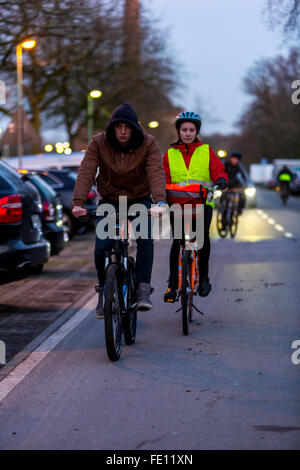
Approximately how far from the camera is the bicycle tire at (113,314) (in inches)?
254

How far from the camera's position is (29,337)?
25.6ft

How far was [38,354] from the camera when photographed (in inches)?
278

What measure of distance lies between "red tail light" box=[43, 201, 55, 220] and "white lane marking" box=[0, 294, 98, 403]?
385cm

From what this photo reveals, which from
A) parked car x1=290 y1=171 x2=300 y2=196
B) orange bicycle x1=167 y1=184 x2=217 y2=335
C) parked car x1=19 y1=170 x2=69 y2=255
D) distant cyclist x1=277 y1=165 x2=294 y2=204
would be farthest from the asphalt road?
parked car x1=290 y1=171 x2=300 y2=196

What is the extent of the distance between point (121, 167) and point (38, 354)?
1575mm

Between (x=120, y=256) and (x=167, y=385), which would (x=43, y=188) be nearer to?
(x=120, y=256)

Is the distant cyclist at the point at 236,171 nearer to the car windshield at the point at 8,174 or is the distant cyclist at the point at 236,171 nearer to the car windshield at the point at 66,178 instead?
the car windshield at the point at 66,178

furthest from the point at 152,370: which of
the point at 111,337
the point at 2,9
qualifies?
the point at 2,9

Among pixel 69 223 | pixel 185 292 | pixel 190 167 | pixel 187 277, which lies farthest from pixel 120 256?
pixel 69 223

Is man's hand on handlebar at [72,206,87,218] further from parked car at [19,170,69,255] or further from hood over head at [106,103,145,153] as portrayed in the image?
parked car at [19,170,69,255]

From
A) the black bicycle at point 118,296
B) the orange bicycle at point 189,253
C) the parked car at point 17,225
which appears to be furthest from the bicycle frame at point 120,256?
the parked car at point 17,225

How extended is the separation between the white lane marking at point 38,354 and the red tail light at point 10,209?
1143 mm

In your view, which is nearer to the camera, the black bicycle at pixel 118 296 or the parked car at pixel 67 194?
the black bicycle at pixel 118 296

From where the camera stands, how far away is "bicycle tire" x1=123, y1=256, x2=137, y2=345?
7144 millimetres
